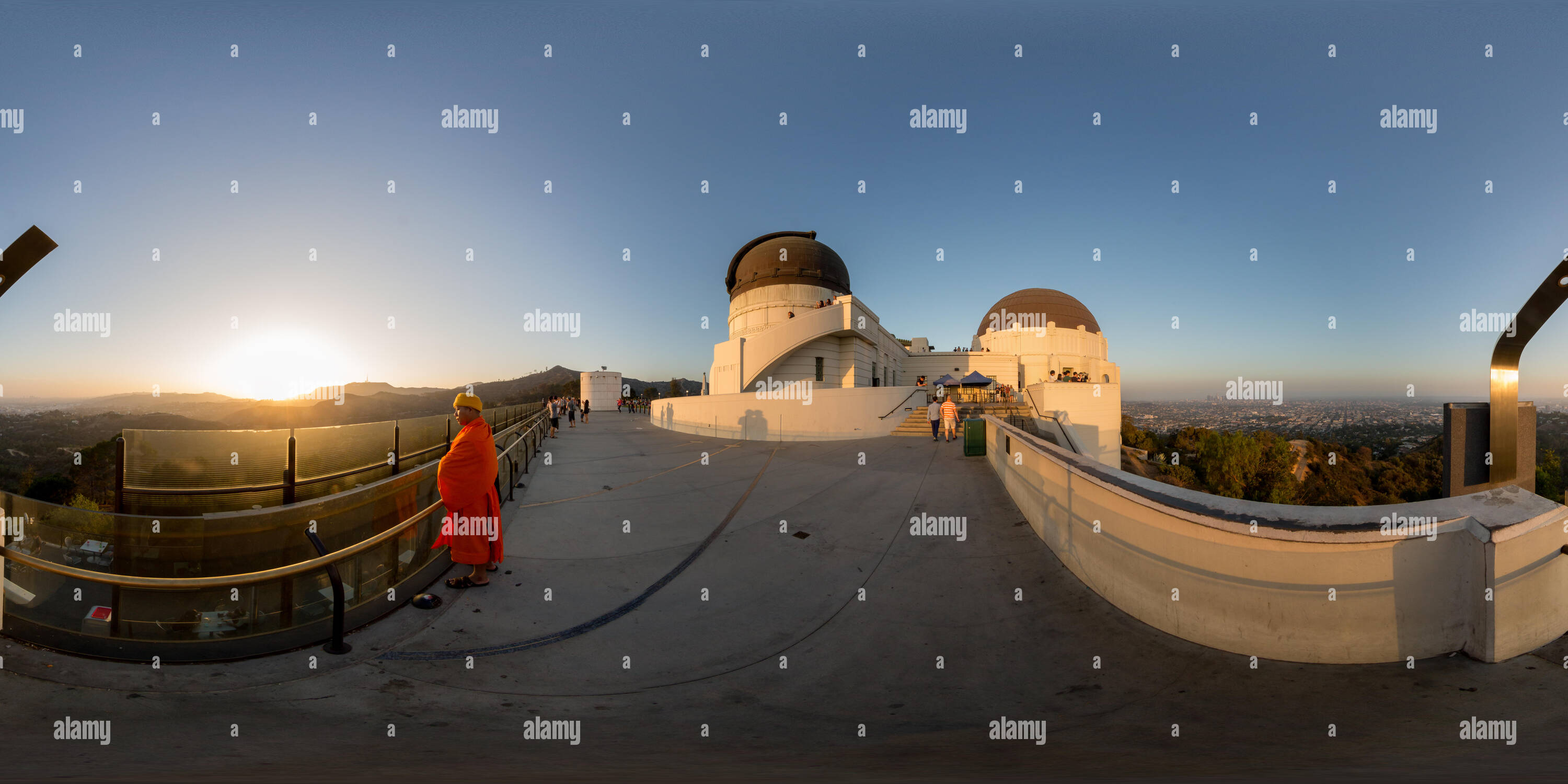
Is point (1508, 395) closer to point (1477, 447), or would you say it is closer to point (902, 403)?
point (1477, 447)

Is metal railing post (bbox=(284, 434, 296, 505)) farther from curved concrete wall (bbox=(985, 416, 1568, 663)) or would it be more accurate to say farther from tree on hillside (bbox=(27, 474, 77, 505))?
tree on hillside (bbox=(27, 474, 77, 505))

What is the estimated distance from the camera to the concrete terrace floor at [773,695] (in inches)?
103

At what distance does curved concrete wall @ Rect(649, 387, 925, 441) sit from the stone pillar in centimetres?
1404

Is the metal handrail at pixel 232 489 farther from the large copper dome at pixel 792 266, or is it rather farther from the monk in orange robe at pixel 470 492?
the large copper dome at pixel 792 266

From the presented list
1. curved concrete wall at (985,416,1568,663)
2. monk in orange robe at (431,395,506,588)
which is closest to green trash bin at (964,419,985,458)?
curved concrete wall at (985,416,1568,663)

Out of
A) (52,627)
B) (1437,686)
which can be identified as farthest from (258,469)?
(1437,686)

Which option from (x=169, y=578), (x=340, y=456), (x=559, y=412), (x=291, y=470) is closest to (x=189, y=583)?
(x=169, y=578)

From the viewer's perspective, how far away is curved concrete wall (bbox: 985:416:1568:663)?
11.8 ft

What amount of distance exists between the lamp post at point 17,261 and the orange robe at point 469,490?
97.9 inches

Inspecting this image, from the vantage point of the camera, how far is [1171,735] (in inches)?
123

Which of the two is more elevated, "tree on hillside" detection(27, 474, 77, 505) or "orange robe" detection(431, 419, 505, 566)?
"orange robe" detection(431, 419, 505, 566)

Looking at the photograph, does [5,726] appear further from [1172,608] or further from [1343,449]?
[1343,449]

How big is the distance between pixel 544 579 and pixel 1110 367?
51882 millimetres

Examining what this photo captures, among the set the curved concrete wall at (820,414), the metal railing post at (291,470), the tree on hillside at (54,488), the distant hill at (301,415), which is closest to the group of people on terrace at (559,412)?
the curved concrete wall at (820,414)
